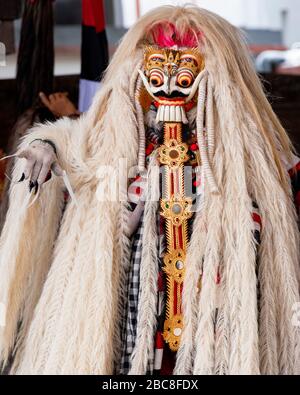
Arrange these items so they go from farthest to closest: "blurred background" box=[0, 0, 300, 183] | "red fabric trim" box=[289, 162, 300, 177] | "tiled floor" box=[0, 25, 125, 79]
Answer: "tiled floor" box=[0, 25, 125, 79] < "blurred background" box=[0, 0, 300, 183] < "red fabric trim" box=[289, 162, 300, 177]

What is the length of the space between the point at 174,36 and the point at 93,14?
0.64 m

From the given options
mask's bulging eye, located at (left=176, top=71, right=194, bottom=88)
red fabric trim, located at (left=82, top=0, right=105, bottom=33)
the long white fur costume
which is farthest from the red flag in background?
mask's bulging eye, located at (left=176, top=71, right=194, bottom=88)

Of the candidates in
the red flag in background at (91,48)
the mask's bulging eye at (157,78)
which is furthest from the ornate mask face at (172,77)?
the red flag in background at (91,48)

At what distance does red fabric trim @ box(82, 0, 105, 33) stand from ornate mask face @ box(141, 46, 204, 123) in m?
0.64

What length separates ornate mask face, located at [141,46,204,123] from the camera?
163 cm

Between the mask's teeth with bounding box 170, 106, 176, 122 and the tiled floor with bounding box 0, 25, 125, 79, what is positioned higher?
the tiled floor with bounding box 0, 25, 125, 79

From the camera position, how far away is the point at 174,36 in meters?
1.66

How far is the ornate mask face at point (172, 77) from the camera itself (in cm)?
163

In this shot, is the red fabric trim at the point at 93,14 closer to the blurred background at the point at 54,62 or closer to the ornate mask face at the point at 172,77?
the blurred background at the point at 54,62

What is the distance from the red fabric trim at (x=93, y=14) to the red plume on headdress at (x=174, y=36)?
604 millimetres

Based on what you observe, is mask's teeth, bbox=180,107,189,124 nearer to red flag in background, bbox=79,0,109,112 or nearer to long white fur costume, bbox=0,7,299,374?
long white fur costume, bbox=0,7,299,374

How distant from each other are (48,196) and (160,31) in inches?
15.8

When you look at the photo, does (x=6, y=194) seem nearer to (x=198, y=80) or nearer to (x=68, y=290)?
(x=68, y=290)
